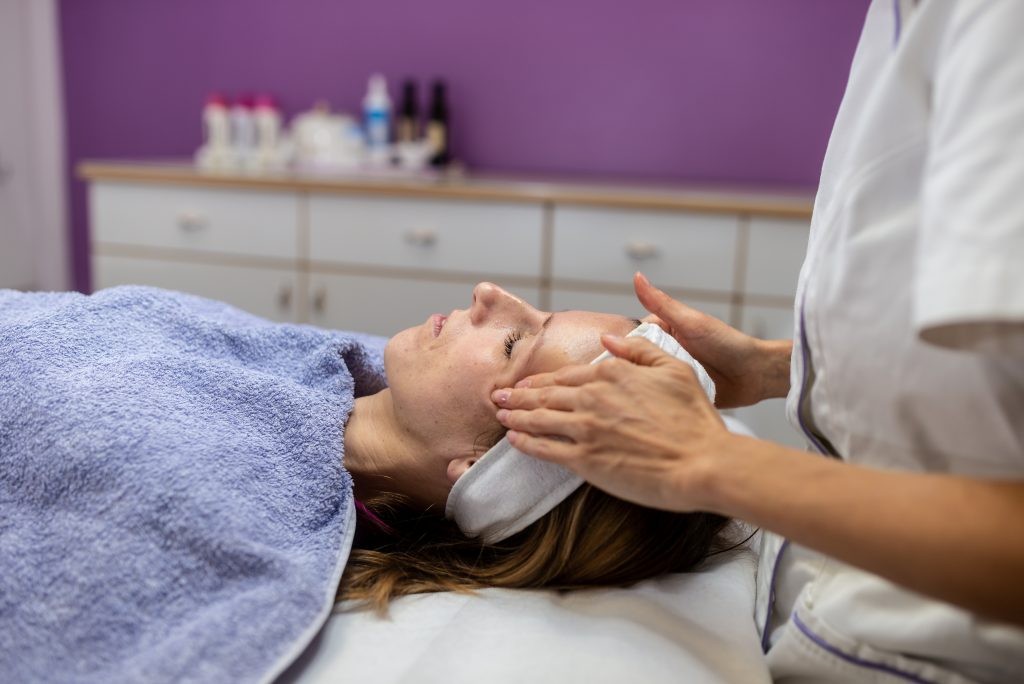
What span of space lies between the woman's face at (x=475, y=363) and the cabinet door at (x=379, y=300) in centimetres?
138

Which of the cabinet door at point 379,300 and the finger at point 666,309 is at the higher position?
the finger at point 666,309

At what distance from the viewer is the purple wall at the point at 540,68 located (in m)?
2.90

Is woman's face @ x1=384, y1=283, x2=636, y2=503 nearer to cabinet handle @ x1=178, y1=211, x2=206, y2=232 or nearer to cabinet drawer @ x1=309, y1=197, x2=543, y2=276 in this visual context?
cabinet drawer @ x1=309, y1=197, x2=543, y2=276

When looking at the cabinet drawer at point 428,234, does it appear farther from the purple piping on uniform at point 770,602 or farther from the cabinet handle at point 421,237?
the purple piping on uniform at point 770,602

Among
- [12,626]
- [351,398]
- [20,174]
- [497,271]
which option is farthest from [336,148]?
[12,626]

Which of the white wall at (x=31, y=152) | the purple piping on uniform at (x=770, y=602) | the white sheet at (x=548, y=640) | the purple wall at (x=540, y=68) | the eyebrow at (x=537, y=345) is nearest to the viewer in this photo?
the white sheet at (x=548, y=640)

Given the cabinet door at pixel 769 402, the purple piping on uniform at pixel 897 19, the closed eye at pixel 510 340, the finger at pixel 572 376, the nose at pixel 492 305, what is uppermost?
the purple piping on uniform at pixel 897 19

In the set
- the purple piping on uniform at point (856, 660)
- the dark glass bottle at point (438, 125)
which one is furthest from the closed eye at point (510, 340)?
the dark glass bottle at point (438, 125)

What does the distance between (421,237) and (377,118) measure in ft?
2.24

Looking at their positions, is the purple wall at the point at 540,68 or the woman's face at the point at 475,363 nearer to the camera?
the woman's face at the point at 475,363

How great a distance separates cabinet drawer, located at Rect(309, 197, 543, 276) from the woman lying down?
1.24 m

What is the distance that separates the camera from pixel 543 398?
948 mm

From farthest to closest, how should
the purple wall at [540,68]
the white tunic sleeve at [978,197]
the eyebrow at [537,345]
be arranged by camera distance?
the purple wall at [540,68] < the eyebrow at [537,345] < the white tunic sleeve at [978,197]

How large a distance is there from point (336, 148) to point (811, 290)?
8.04ft
